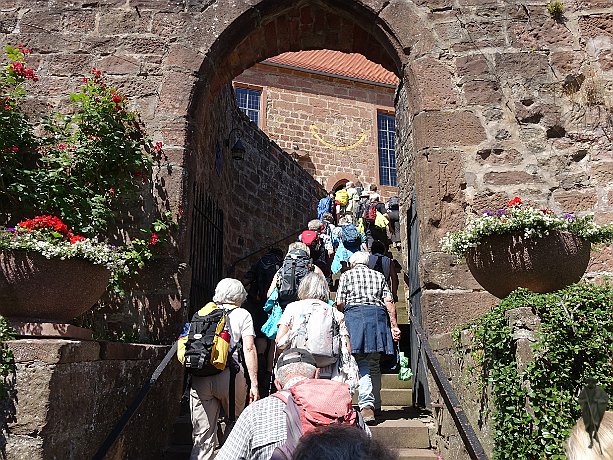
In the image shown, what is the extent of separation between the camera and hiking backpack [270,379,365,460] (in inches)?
94.0

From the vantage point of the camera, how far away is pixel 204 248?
6891mm

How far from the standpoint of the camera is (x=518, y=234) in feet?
12.2

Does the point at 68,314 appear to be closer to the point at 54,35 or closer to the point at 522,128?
the point at 54,35

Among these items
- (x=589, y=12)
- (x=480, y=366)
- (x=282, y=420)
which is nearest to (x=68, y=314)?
(x=282, y=420)

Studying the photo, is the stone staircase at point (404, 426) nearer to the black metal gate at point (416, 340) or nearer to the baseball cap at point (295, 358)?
the black metal gate at point (416, 340)

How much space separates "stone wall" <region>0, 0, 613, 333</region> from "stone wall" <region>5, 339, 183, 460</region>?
1.04 meters

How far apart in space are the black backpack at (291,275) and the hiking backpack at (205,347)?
5.61 ft

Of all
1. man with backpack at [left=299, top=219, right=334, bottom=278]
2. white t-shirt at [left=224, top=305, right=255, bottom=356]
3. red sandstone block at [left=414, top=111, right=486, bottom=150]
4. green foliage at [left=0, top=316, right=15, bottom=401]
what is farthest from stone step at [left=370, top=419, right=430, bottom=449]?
man with backpack at [left=299, top=219, right=334, bottom=278]

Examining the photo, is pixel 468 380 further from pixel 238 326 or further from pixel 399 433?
pixel 238 326

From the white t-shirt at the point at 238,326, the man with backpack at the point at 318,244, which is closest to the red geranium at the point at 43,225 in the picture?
the white t-shirt at the point at 238,326

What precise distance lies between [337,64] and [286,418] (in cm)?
2110

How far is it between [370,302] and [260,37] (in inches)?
120

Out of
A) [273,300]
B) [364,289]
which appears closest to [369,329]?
[364,289]

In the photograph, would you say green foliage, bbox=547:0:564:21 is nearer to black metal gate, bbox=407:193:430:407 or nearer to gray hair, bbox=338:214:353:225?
black metal gate, bbox=407:193:430:407
